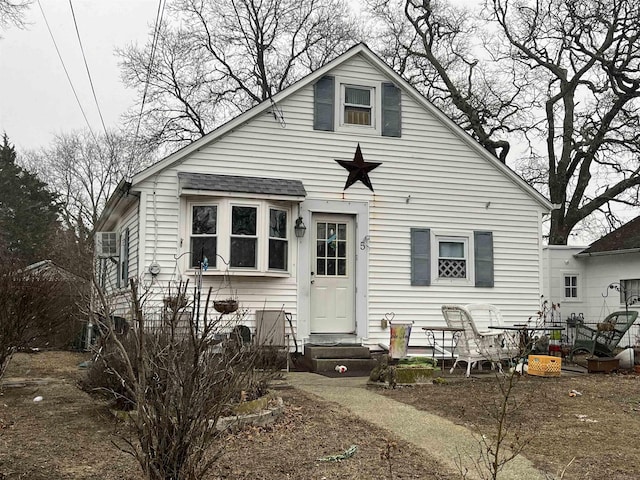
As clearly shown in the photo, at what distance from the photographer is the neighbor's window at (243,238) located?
10.9 m

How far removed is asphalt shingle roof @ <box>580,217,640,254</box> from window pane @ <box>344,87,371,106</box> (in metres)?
8.05

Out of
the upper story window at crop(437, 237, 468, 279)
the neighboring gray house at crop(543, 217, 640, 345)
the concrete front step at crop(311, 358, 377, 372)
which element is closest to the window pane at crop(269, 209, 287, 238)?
the concrete front step at crop(311, 358, 377, 372)

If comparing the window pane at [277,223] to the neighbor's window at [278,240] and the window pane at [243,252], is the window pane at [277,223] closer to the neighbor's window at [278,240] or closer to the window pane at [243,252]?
the neighbor's window at [278,240]

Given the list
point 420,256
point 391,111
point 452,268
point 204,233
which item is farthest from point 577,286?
point 204,233

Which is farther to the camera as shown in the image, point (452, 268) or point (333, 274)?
point (452, 268)

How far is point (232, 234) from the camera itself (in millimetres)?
10891

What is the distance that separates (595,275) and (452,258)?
6456mm

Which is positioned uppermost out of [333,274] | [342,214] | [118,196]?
[118,196]

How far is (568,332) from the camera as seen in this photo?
16.5m

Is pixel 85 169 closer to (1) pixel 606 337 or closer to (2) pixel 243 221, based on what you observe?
(2) pixel 243 221

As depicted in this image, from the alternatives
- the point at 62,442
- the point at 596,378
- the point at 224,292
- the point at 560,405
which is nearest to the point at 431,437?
the point at 560,405

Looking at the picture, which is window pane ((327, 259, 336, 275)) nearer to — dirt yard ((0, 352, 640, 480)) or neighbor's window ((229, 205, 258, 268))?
neighbor's window ((229, 205, 258, 268))

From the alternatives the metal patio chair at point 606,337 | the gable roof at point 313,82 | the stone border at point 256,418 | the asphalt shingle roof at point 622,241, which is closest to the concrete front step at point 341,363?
the metal patio chair at point 606,337

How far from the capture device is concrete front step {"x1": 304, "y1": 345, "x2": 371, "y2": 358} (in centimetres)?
1083
